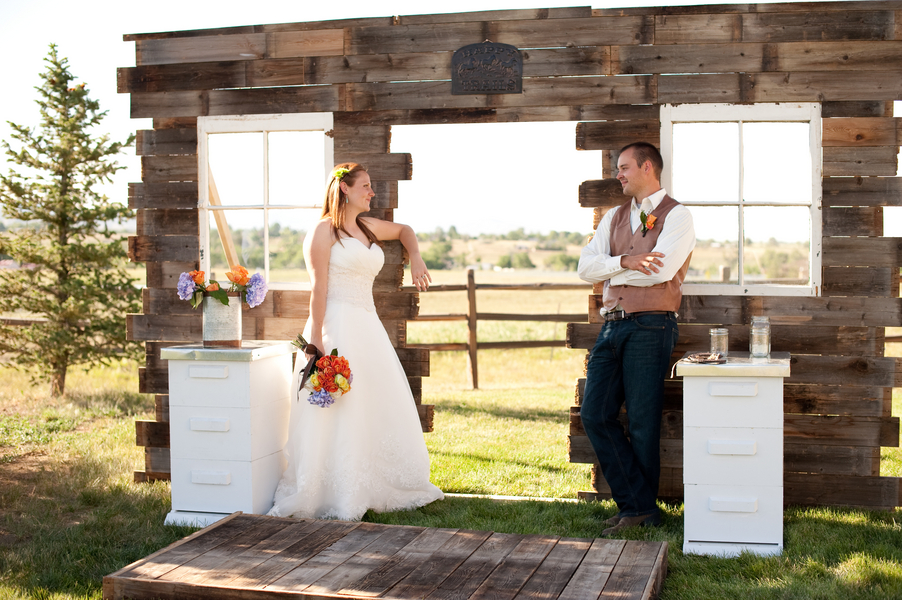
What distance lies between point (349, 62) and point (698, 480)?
118 inches

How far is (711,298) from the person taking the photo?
4.23 meters

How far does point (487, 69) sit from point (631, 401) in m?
2.02

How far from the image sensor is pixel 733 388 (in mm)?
3436

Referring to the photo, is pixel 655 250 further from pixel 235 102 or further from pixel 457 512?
pixel 235 102

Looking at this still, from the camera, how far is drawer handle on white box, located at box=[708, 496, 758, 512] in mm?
3434

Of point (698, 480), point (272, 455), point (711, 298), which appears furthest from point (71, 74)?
point (698, 480)

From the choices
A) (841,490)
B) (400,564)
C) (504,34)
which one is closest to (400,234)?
(504,34)

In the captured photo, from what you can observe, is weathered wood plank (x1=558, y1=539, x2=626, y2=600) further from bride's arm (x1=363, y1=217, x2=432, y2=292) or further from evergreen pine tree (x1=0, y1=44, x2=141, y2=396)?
evergreen pine tree (x1=0, y1=44, x2=141, y2=396)

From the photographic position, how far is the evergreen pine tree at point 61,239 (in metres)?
7.68

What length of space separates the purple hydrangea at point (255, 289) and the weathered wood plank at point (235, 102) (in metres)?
1.09

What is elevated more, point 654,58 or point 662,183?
point 654,58

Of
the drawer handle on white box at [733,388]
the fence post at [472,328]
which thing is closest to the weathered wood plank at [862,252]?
the drawer handle on white box at [733,388]

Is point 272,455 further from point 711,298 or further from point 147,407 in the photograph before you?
point 147,407

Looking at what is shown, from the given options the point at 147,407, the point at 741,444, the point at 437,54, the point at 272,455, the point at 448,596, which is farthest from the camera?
the point at 147,407
